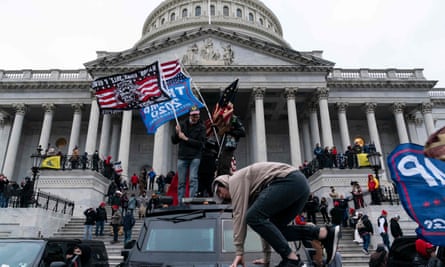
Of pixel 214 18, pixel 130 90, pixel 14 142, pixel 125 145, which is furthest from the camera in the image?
pixel 214 18

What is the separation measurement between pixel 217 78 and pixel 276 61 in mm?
6107

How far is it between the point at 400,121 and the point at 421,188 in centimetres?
3438

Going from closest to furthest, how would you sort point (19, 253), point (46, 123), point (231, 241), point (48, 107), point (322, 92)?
point (231, 241) < point (19, 253) < point (322, 92) < point (46, 123) < point (48, 107)

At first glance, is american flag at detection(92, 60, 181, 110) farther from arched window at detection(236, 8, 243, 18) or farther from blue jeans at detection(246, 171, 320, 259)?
arched window at detection(236, 8, 243, 18)

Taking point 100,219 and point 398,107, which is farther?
point 398,107

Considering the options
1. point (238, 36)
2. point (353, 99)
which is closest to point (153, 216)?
point (238, 36)

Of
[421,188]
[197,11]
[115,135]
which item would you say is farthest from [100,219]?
[197,11]

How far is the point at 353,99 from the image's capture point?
35.2 metres

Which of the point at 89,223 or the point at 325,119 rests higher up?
the point at 325,119

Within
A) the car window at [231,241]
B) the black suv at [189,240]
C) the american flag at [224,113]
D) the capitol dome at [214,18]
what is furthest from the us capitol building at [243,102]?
the car window at [231,241]

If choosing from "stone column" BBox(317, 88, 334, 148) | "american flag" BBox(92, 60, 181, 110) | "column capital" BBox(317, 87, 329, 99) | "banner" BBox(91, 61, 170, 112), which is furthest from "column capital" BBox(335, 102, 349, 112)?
"banner" BBox(91, 61, 170, 112)

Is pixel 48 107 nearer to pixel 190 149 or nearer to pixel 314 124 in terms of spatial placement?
pixel 314 124

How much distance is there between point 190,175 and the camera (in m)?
6.67

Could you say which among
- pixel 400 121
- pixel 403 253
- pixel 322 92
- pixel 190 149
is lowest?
pixel 403 253
